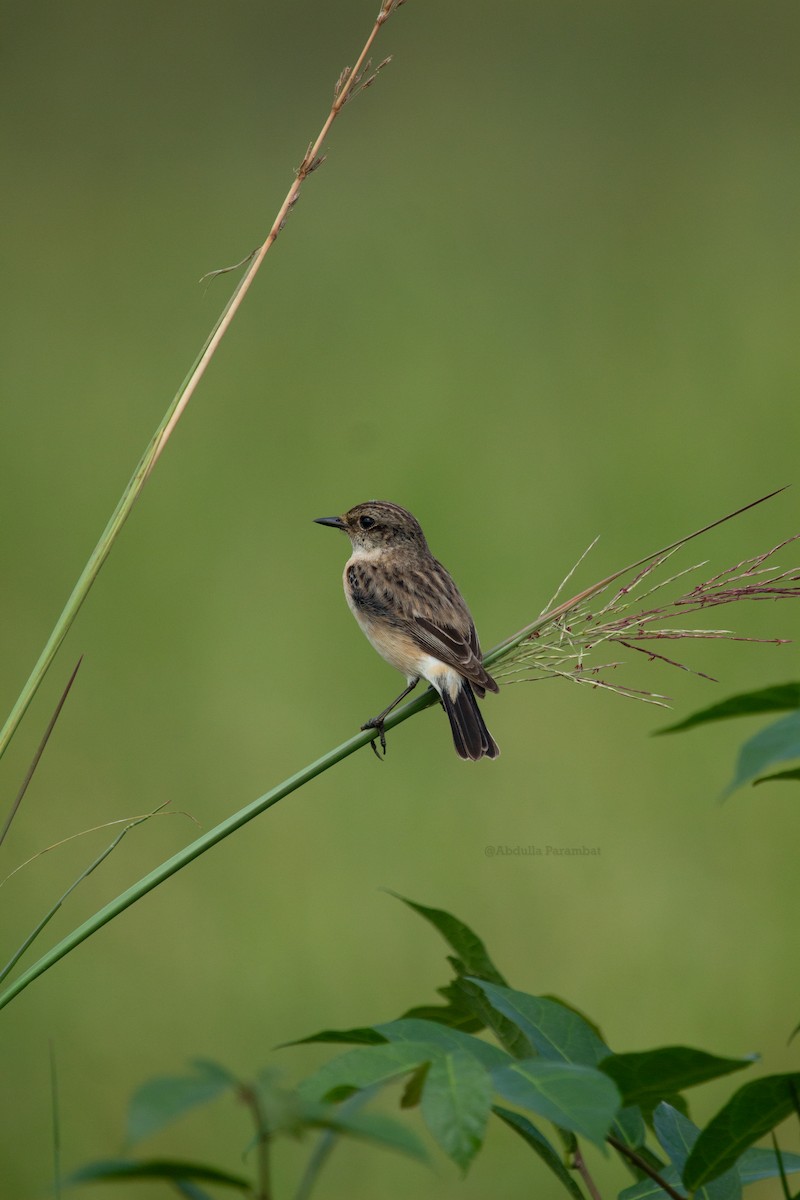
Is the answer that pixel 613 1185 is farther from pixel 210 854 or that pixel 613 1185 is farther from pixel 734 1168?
pixel 734 1168

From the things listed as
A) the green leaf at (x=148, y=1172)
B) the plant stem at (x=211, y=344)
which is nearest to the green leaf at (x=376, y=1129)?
the green leaf at (x=148, y=1172)

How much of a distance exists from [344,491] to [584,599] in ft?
12.5

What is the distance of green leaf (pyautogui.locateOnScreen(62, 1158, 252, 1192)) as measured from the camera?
46 centimetres

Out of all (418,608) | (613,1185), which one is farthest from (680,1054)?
(613,1185)

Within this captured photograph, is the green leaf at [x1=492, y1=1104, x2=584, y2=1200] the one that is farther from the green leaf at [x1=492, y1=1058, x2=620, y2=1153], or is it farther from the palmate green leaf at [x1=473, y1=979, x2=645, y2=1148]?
the green leaf at [x1=492, y1=1058, x2=620, y2=1153]

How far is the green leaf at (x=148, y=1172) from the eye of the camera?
46 cm

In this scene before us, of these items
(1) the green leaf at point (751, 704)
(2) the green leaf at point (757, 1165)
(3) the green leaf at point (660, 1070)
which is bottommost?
(2) the green leaf at point (757, 1165)

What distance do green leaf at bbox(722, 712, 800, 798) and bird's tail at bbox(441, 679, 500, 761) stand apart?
6.96ft

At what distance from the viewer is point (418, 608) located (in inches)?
119

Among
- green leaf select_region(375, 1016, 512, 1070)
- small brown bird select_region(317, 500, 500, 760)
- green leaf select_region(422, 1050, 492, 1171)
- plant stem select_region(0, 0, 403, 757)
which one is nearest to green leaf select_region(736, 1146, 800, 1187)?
green leaf select_region(375, 1016, 512, 1070)

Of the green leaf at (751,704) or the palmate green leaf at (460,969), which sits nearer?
the green leaf at (751,704)

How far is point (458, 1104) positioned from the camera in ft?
2.01

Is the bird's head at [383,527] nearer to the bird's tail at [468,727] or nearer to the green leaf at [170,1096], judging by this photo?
the bird's tail at [468,727]

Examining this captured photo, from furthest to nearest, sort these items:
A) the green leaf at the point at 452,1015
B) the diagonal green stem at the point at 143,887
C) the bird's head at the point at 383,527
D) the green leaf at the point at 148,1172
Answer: the bird's head at the point at 383,527 → the diagonal green stem at the point at 143,887 → the green leaf at the point at 452,1015 → the green leaf at the point at 148,1172
